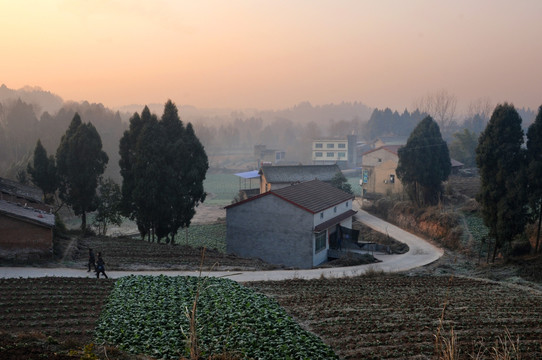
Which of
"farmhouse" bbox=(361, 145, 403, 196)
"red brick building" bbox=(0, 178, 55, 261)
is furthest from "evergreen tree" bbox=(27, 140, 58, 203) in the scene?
"farmhouse" bbox=(361, 145, 403, 196)

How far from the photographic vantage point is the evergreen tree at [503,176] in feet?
71.3

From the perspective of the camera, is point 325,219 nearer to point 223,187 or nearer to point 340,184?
point 340,184

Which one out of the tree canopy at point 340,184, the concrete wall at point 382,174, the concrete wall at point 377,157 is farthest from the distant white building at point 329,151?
the tree canopy at point 340,184

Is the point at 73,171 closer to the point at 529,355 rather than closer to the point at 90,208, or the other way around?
the point at 90,208

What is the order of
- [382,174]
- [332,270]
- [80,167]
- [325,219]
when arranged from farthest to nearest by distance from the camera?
[382,174], [80,167], [325,219], [332,270]

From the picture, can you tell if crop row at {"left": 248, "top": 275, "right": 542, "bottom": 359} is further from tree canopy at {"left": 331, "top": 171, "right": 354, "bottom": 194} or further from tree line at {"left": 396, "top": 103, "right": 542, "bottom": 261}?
tree canopy at {"left": 331, "top": 171, "right": 354, "bottom": 194}

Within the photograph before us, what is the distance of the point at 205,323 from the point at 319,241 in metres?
15.8

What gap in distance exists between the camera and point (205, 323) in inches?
456

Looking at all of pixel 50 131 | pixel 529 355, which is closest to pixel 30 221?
pixel 529 355

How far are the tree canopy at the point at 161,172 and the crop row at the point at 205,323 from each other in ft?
34.0

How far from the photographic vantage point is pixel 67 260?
20328 millimetres

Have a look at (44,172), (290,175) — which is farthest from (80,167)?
(290,175)

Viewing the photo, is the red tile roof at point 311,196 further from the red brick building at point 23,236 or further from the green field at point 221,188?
the green field at point 221,188

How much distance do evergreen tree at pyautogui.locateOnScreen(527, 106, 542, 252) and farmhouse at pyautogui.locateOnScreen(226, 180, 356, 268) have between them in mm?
10517
